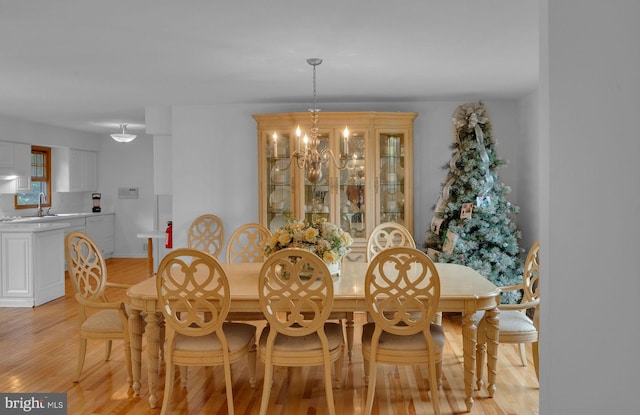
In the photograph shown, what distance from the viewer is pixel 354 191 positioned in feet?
18.3

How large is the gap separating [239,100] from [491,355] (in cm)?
379

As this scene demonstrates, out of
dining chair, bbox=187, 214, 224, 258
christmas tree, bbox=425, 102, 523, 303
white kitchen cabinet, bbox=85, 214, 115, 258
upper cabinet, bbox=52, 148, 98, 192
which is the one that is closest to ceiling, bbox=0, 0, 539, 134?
christmas tree, bbox=425, 102, 523, 303

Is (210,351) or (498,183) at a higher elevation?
(498,183)

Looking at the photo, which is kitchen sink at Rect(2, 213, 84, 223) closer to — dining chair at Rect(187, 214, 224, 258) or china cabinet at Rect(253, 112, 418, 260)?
dining chair at Rect(187, 214, 224, 258)

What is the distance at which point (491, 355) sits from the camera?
3.23 meters

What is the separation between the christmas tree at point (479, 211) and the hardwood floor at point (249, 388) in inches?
32.1

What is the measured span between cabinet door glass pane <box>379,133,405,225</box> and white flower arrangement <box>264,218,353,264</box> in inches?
86.1

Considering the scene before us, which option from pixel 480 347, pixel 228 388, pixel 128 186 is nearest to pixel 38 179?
pixel 128 186

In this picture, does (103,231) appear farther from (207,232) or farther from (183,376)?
(183,376)

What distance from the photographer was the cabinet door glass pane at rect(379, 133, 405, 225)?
5.54 m

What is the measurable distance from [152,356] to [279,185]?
280 centimetres

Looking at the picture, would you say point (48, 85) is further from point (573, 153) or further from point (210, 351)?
point (573, 153)

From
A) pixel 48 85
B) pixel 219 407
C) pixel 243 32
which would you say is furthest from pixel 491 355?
pixel 48 85

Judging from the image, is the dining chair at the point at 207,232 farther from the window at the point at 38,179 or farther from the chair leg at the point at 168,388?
the window at the point at 38,179
